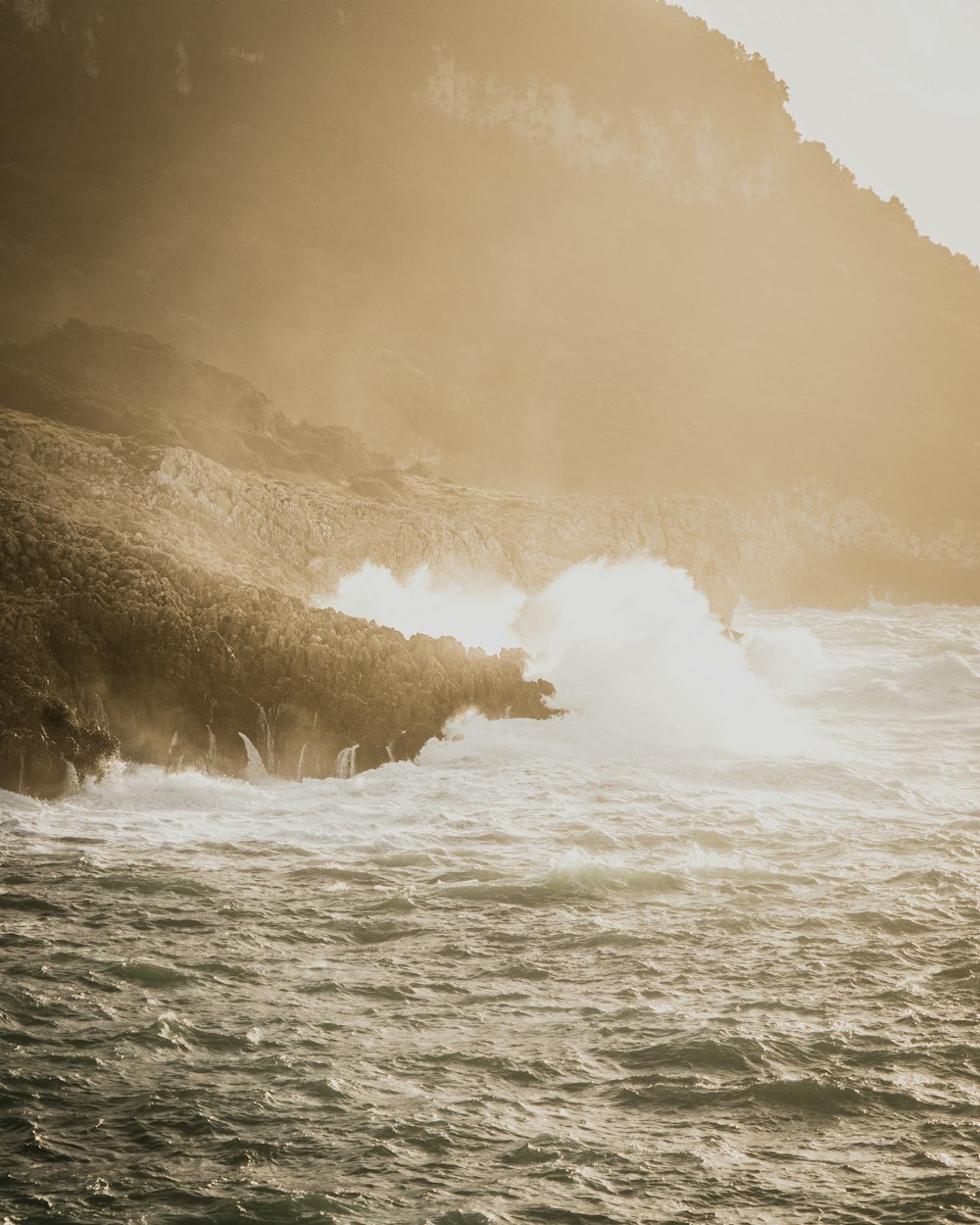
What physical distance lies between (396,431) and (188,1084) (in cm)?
6157

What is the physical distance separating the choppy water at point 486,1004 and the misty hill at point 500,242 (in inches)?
2013

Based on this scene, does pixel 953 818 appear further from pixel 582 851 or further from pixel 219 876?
pixel 219 876

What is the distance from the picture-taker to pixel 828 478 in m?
71.0

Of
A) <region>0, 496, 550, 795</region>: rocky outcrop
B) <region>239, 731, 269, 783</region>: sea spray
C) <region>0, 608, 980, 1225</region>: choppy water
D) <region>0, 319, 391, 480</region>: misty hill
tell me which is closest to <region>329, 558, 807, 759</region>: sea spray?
<region>0, 496, 550, 795</region>: rocky outcrop

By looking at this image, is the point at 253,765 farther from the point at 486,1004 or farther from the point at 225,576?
the point at 486,1004

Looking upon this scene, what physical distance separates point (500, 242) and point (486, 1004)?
297 feet

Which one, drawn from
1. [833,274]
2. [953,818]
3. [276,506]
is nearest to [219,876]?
[953,818]

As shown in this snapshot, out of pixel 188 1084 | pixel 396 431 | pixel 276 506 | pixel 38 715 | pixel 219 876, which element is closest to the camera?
pixel 188 1084

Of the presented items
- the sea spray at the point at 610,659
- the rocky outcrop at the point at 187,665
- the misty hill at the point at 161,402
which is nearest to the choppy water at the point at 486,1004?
the rocky outcrop at the point at 187,665

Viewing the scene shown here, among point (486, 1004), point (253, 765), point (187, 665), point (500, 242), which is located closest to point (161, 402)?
point (187, 665)

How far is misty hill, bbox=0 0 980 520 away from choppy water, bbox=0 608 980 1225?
51.1m

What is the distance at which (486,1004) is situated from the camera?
11.5 metres

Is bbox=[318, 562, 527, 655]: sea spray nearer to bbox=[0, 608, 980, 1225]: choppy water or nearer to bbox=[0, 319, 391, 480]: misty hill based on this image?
bbox=[0, 319, 391, 480]: misty hill

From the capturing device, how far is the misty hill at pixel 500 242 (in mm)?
73688
